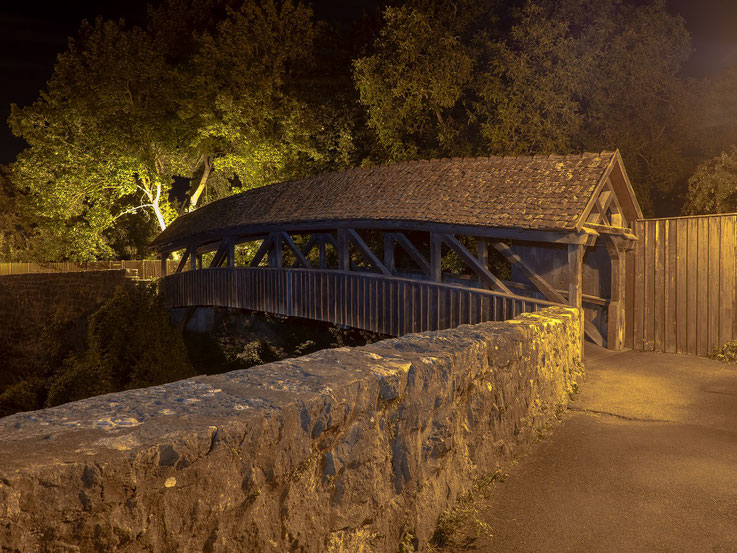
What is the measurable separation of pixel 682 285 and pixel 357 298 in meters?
6.50

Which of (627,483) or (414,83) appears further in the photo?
(414,83)

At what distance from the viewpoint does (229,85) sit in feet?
93.4

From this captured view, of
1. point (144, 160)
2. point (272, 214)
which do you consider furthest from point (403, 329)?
point (144, 160)

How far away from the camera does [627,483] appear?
14.2 feet

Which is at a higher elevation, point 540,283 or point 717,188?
point 717,188

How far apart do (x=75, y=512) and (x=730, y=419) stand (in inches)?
242

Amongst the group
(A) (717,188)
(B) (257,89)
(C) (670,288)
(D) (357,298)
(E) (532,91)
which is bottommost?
(D) (357,298)

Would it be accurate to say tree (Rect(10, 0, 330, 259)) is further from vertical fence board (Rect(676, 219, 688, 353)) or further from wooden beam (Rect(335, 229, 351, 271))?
vertical fence board (Rect(676, 219, 688, 353))

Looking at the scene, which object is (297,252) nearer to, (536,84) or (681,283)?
(681,283)

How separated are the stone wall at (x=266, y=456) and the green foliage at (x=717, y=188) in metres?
15.9

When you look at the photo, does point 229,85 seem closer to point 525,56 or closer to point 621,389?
point 525,56

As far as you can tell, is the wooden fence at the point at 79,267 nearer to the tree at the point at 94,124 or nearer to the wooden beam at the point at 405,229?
the tree at the point at 94,124

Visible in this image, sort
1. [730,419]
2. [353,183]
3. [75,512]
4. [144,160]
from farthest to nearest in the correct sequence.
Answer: [144,160] < [353,183] < [730,419] < [75,512]

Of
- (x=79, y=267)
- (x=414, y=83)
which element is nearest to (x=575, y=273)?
(x=414, y=83)
